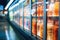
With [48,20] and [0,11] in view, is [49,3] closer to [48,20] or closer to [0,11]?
[48,20]

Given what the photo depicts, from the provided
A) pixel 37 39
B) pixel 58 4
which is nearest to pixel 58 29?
pixel 58 4

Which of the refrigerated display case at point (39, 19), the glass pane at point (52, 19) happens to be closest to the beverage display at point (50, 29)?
the glass pane at point (52, 19)

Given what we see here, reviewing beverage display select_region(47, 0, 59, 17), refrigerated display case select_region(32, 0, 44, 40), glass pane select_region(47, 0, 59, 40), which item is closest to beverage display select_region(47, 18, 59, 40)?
glass pane select_region(47, 0, 59, 40)

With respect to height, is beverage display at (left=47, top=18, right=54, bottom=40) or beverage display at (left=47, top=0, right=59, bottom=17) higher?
beverage display at (left=47, top=0, right=59, bottom=17)

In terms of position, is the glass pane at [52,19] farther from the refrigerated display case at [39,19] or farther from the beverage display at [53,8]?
the refrigerated display case at [39,19]

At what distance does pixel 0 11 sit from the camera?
22047mm

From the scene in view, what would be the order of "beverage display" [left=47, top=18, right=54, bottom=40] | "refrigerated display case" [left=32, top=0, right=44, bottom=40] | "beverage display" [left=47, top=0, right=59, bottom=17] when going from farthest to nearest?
1. "refrigerated display case" [left=32, top=0, right=44, bottom=40]
2. "beverage display" [left=47, top=18, right=54, bottom=40]
3. "beverage display" [left=47, top=0, right=59, bottom=17]

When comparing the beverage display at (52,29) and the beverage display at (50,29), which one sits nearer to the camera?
the beverage display at (52,29)

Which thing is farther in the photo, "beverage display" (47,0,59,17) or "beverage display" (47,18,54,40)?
"beverage display" (47,18,54,40)

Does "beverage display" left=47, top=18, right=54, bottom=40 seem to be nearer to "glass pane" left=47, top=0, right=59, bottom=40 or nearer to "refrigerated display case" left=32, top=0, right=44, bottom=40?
"glass pane" left=47, top=0, right=59, bottom=40

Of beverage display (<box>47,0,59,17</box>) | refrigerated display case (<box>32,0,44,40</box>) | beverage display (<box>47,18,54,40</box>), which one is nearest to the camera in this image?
beverage display (<box>47,0,59,17</box>)

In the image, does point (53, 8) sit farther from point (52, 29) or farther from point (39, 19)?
point (39, 19)

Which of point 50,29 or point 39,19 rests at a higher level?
point 39,19

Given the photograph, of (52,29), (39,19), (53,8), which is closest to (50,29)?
(52,29)
